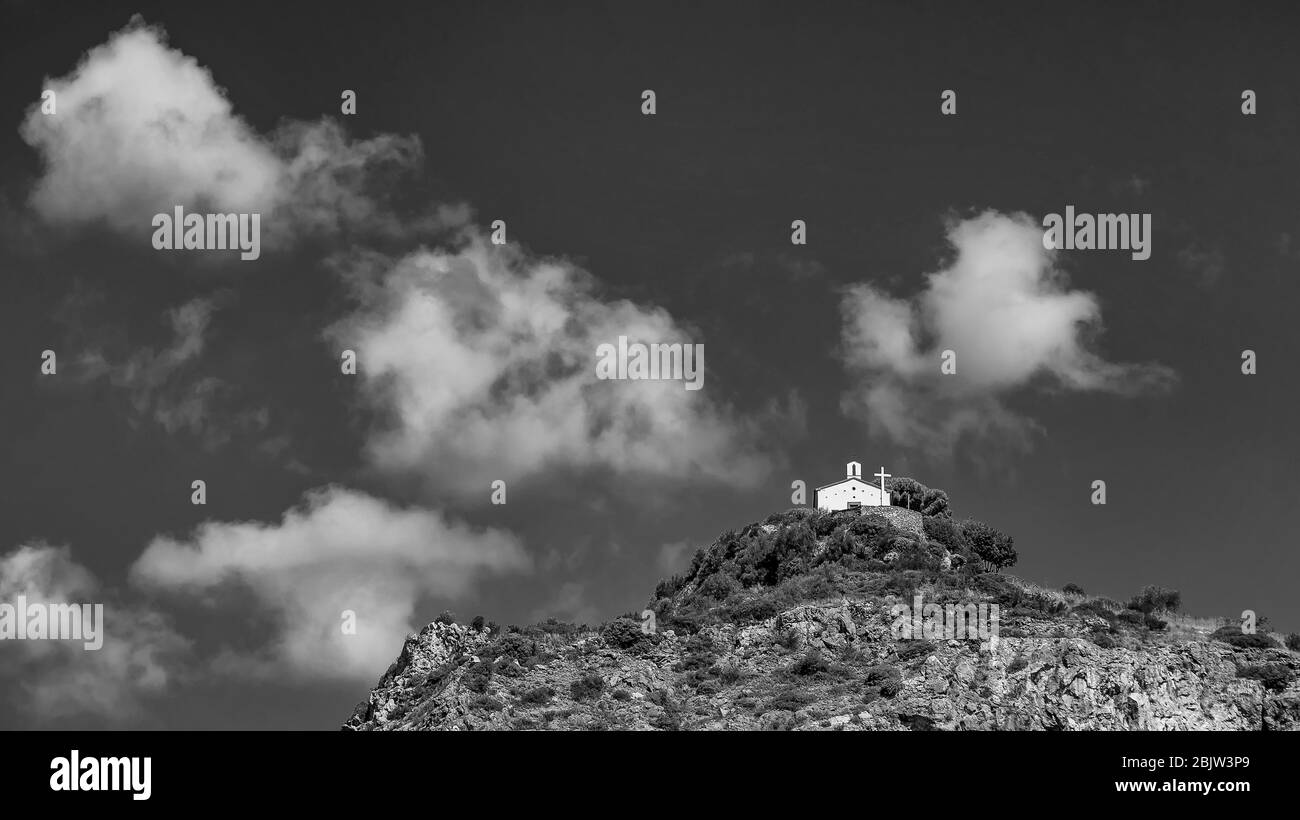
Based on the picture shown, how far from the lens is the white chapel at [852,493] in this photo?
408 ft

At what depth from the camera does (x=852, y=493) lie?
410 feet

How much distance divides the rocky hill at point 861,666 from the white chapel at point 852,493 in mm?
12866

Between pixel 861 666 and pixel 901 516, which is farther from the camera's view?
pixel 901 516

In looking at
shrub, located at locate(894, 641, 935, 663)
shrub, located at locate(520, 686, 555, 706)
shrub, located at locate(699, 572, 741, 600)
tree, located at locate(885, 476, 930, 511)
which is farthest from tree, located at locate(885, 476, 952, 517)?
shrub, located at locate(520, 686, 555, 706)

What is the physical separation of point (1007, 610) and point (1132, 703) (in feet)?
43.5

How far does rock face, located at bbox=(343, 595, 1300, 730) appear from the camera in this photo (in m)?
84.9

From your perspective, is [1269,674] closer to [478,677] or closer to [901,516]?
[901,516]

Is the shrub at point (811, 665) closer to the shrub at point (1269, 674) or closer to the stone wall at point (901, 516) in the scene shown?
the stone wall at point (901, 516)

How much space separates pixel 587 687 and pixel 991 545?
46185 mm

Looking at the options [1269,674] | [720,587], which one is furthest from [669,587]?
[1269,674]

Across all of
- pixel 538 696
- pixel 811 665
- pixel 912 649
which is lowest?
pixel 538 696
